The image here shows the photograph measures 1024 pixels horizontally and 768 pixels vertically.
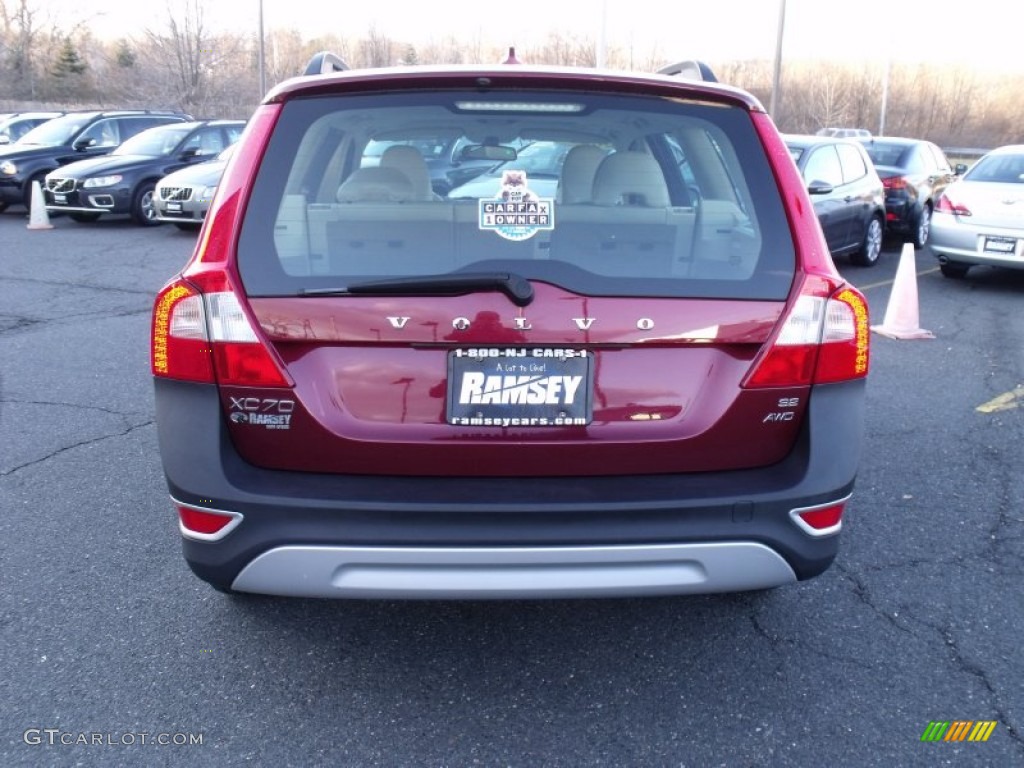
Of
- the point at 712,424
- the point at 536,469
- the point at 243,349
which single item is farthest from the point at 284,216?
the point at 712,424

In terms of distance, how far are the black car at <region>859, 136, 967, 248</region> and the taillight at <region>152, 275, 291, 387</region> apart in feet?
40.3

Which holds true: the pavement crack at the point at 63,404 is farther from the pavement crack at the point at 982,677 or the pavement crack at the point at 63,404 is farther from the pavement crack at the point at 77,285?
the pavement crack at the point at 982,677

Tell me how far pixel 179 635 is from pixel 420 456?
4.25 ft

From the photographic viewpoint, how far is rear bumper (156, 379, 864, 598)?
100 inches

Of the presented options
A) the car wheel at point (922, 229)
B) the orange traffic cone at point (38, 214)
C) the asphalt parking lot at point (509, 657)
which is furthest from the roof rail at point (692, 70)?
the orange traffic cone at point (38, 214)

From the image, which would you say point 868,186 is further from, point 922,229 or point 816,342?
point 816,342

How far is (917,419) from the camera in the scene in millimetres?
5770

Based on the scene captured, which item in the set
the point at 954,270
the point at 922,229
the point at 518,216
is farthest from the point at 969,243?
the point at 518,216

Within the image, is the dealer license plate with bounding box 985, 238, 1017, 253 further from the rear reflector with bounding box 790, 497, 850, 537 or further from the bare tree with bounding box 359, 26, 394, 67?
the bare tree with bounding box 359, 26, 394, 67

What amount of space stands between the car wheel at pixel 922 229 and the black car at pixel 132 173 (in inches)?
449

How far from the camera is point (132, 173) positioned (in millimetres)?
15055

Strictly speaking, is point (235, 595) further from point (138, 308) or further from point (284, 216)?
point (138, 308)

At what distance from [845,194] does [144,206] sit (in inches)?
425

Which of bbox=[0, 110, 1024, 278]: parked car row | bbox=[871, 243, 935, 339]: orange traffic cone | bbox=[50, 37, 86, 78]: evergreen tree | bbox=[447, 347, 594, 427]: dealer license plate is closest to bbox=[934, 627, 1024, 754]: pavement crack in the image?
bbox=[447, 347, 594, 427]: dealer license plate
